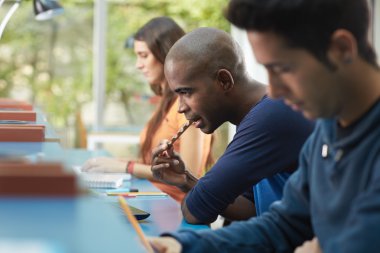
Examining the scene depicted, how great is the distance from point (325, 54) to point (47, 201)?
537 millimetres

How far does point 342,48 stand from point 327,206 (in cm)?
28

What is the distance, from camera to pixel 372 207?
1.23 metres

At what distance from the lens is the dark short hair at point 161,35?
350 centimetres

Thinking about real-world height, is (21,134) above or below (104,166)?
above

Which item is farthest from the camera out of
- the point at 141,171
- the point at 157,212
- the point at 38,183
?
the point at 141,171

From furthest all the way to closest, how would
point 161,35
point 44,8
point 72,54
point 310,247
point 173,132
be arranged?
point 72,54, point 44,8, point 161,35, point 173,132, point 310,247

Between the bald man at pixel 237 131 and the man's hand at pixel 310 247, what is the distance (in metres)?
0.67

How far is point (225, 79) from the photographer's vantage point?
7.58 ft

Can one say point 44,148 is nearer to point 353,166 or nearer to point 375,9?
point 353,166

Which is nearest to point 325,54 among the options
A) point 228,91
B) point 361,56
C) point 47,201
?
point 361,56

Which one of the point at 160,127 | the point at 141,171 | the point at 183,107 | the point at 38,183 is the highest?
the point at 38,183

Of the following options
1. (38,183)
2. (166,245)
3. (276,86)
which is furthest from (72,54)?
(38,183)

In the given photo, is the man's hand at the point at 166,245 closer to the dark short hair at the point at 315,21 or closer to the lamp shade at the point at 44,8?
the dark short hair at the point at 315,21

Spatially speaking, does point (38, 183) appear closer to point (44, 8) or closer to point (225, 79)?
point (225, 79)
